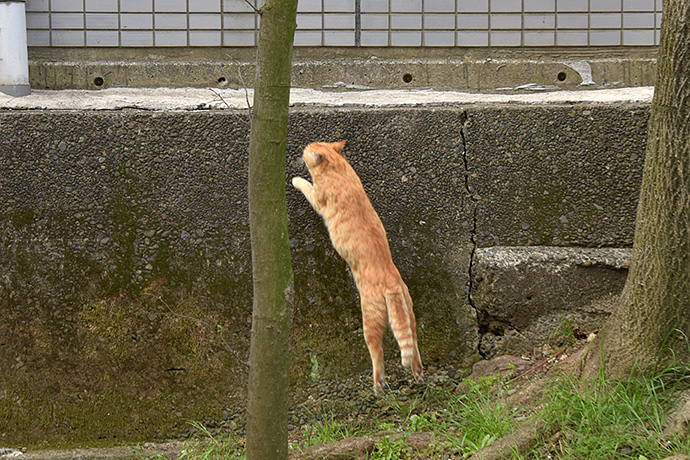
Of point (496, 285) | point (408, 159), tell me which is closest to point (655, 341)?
point (496, 285)

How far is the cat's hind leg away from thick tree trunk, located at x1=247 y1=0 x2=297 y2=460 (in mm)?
711

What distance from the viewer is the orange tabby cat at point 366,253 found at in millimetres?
2955

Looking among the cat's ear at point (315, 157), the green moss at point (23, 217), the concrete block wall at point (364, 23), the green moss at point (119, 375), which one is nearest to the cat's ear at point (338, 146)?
the cat's ear at point (315, 157)

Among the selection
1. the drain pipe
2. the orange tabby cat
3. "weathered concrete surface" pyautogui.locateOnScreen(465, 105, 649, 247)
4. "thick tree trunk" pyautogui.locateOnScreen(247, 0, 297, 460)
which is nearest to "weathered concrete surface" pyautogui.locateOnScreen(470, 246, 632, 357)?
Result: "weathered concrete surface" pyautogui.locateOnScreen(465, 105, 649, 247)

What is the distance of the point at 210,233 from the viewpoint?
3564 mm

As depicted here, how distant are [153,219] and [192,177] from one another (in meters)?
0.33

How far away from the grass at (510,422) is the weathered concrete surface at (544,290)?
1.35 ft

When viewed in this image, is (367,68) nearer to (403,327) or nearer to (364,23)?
(364,23)

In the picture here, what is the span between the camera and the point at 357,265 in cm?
305

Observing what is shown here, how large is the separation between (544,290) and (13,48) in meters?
3.69

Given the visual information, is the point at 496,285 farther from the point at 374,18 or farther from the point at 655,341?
the point at 374,18

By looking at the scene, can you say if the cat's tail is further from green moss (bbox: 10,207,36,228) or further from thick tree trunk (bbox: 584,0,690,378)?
green moss (bbox: 10,207,36,228)

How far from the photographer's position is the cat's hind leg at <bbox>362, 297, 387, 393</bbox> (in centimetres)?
297

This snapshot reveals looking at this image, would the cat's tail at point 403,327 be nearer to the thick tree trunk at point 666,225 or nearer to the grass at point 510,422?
the grass at point 510,422
